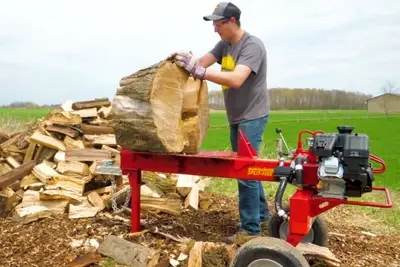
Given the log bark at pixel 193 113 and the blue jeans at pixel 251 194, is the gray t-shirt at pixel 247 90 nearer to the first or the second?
the blue jeans at pixel 251 194

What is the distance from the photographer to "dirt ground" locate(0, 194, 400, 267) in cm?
450

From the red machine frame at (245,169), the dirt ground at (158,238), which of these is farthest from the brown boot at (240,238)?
the red machine frame at (245,169)

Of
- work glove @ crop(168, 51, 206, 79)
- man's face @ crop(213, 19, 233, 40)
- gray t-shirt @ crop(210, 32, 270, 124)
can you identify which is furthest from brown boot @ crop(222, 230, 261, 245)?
man's face @ crop(213, 19, 233, 40)

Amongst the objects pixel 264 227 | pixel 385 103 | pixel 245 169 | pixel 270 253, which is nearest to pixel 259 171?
pixel 245 169

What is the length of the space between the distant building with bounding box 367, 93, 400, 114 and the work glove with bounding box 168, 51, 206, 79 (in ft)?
318

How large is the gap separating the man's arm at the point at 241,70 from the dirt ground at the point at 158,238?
4.72 feet

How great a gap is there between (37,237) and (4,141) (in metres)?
3.39

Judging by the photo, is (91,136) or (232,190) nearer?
(91,136)

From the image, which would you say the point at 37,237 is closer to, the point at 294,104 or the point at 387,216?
the point at 387,216

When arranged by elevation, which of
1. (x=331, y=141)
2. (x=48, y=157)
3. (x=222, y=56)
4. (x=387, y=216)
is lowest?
(x=387, y=216)

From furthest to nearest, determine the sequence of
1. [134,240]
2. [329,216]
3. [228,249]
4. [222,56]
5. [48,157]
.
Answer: [48,157] → [329,216] → [222,56] → [134,240] → [228,249]

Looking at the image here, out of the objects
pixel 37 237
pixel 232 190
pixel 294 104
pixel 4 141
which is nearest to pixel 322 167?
pixel 37 237

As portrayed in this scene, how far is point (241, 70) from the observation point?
438 cm

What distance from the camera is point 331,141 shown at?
3570 mm
